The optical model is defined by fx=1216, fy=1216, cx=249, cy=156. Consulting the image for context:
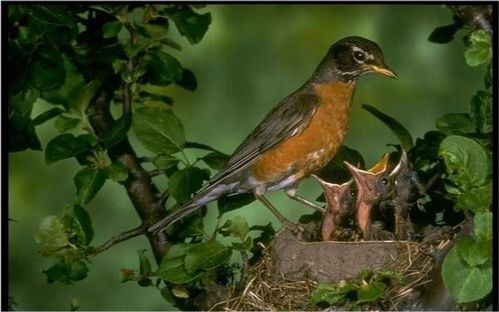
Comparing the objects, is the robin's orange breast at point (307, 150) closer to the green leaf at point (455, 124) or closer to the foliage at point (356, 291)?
the green leaf at point (455, 124)

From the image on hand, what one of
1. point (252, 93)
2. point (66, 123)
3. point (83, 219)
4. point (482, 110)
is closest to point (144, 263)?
point (83, 219)

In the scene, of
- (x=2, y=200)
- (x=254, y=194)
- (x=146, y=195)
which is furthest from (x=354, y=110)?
(x=2, y=200)

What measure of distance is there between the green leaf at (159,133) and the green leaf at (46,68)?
10.8 inches

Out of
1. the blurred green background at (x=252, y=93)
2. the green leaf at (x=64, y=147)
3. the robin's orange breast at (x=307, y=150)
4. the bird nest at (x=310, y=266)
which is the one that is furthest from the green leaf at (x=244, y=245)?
the blurred green background at (x=252, y=93)

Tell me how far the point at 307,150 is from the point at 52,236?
39.0 inches

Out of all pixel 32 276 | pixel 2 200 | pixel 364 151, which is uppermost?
pixel 2 200

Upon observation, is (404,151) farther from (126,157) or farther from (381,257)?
(126,157)

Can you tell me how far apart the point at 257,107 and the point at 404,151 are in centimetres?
178

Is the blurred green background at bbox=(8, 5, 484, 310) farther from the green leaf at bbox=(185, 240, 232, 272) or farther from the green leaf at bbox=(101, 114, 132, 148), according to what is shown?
the green leaf at bbox=(185, 240, 232, 272)

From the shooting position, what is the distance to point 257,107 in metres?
5.36

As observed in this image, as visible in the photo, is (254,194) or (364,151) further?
(364,151)

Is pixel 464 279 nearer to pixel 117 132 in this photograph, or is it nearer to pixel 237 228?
pixel 237 228

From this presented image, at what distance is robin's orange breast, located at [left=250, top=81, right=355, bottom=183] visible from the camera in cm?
415

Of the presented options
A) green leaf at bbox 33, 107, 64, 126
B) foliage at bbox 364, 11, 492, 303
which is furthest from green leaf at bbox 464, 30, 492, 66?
green leaf at bbox 33, 107, 64, 126
